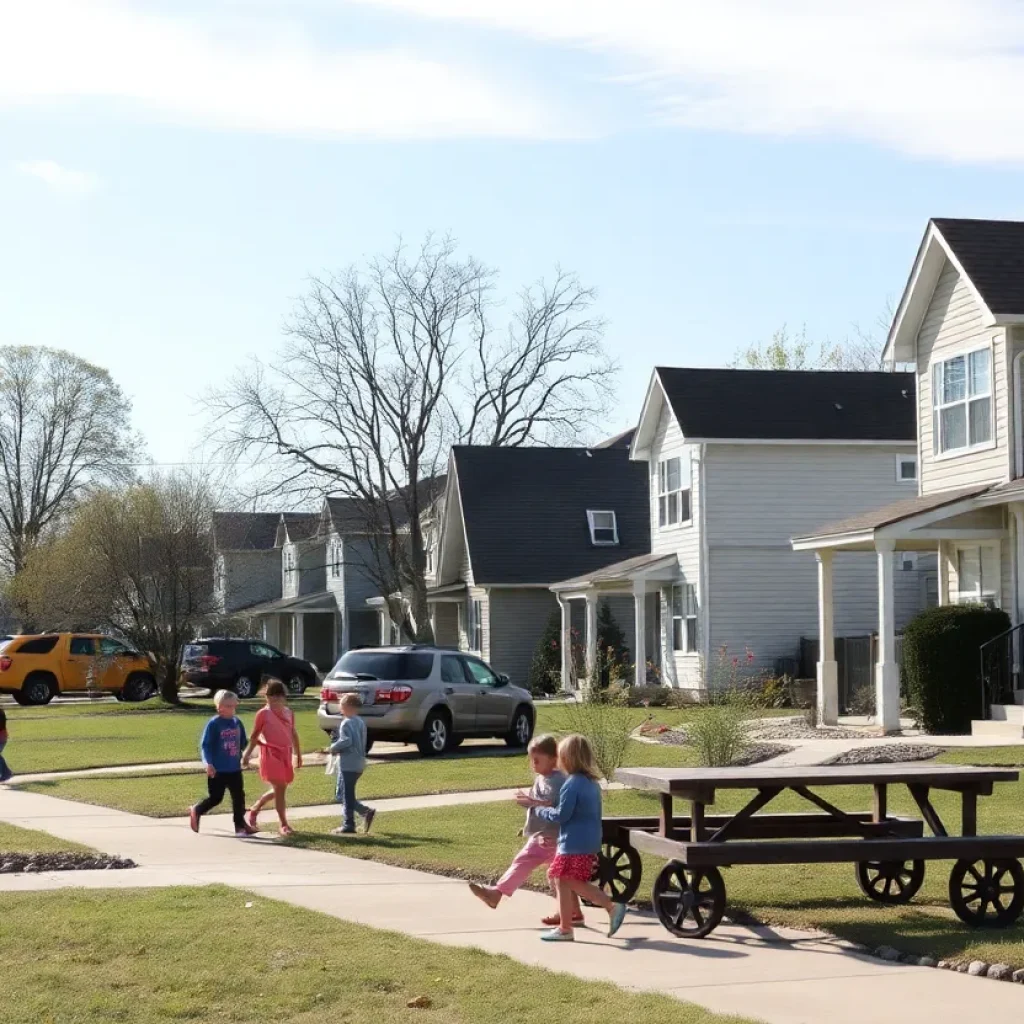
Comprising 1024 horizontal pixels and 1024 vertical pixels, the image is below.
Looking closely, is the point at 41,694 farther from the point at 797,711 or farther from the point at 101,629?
the point at 797,711

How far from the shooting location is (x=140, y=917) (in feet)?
33.8

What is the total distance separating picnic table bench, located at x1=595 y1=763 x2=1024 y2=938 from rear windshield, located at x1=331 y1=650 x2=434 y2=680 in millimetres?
13268

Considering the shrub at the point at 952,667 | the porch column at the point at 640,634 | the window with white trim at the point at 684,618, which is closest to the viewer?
the shrub at the point at 952,667

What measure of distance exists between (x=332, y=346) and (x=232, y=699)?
37695 mm

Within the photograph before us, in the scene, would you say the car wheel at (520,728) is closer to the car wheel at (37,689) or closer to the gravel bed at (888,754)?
the gravel bed at (888,754)

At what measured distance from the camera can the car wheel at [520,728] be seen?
26.0 metres

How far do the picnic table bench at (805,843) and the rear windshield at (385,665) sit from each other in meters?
13.3

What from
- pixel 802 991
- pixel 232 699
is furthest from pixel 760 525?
pixel 802 991

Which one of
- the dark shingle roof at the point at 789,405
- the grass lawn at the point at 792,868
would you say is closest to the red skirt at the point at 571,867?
the grass lawn at the point at 792,868

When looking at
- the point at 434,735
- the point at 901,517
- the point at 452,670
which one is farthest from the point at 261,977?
the point at 901,517

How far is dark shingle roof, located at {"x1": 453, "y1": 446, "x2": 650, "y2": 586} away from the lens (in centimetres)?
4788

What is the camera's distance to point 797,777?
10.3m

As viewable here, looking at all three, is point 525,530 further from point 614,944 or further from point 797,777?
point 614,944

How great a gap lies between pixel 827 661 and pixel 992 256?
23.6 feet
